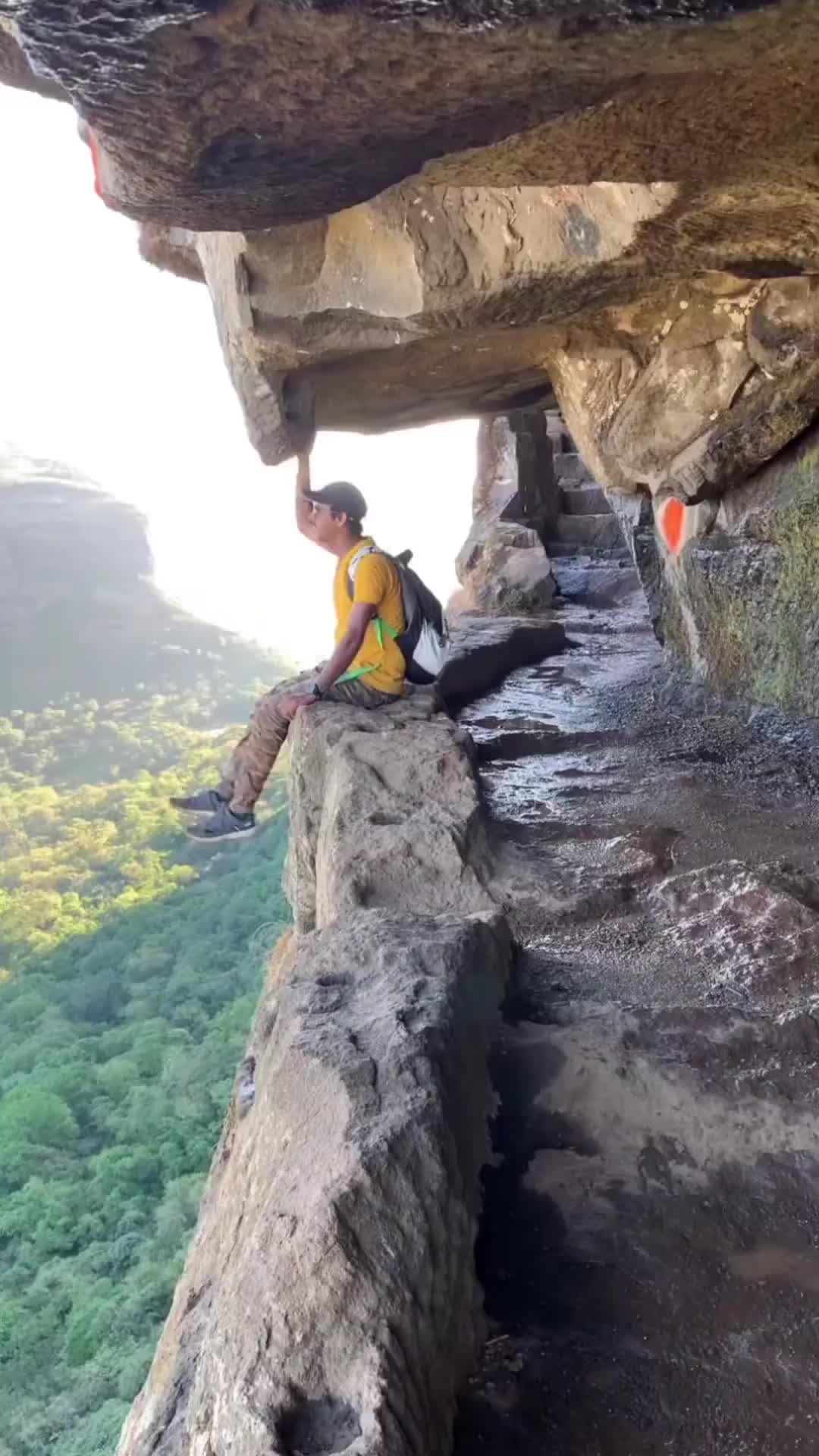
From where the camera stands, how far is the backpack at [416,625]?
13.2 feet

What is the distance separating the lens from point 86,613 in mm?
48375

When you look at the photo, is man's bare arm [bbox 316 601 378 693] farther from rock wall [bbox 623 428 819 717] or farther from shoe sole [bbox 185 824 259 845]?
rock wall [bbox 623 428 819 717]

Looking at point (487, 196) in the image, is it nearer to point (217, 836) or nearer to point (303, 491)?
point (303, 491)

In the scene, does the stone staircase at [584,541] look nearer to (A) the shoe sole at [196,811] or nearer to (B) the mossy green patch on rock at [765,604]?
(B) the mossy green patch on rock at [765,604]

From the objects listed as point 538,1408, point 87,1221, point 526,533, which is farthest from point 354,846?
point 87,1221

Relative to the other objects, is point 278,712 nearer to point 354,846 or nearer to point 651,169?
point 354,846

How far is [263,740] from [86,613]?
46788mm

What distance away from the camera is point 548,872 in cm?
291

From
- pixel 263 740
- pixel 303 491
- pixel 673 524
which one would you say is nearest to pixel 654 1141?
pixel 263 740

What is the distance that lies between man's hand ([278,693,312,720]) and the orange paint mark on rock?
2.09 metres

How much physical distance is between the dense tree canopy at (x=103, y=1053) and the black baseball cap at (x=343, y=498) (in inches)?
63.7

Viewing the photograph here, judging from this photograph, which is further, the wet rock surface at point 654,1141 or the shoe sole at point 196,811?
the shoe sole at point 196,811

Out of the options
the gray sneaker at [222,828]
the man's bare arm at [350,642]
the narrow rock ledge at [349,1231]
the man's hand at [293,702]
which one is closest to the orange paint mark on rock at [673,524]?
the man's bare arm at [350,642]

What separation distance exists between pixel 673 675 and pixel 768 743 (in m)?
1.14
